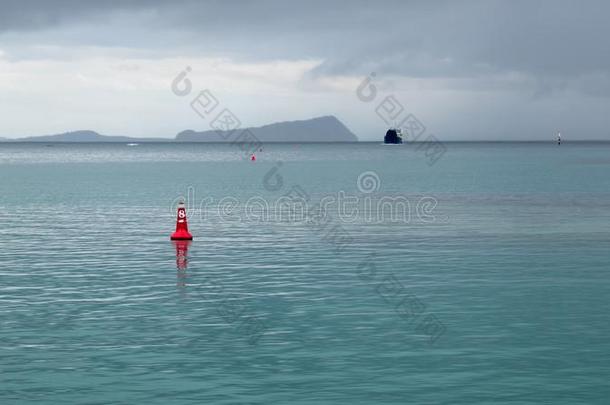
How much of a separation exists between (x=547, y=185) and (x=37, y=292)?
68032 mm

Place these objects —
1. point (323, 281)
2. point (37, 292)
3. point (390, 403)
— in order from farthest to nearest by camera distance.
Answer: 1. point (323, 281)
2. point (37, 292)
3. point (390, 403)

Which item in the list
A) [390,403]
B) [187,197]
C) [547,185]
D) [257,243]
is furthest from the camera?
[547,185]

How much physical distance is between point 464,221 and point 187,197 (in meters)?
28.2

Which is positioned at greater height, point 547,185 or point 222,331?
point 547,185

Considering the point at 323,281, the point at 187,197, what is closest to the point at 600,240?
the point at 323,281

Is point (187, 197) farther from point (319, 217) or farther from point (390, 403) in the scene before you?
point (390, 403)

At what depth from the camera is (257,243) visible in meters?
34.8

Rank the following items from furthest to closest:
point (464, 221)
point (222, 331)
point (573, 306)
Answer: point (464, 221) < point (573, 306) < point (222, 331)

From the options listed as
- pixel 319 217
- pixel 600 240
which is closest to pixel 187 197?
pixel 319 217

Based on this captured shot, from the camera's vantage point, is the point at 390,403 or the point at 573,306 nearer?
the point at 390,403

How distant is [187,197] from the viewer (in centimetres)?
6806

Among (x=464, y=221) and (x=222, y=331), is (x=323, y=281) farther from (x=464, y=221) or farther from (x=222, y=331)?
(x=464, y=221)

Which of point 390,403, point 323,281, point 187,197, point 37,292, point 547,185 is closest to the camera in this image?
point 390,403

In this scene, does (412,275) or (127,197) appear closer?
(412,275)
